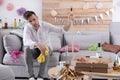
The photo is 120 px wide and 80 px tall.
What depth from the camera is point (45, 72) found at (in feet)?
12.7

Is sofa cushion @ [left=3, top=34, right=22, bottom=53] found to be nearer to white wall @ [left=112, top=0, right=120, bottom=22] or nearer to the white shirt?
the white shirt

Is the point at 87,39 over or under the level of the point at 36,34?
under

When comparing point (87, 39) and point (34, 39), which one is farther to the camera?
point (87, 39)

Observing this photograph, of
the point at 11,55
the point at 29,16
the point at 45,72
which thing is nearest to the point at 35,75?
the point at 45,72

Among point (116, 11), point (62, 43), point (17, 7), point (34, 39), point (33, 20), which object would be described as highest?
point (17, 7)

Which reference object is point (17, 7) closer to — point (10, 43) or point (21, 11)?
point (21, 11)

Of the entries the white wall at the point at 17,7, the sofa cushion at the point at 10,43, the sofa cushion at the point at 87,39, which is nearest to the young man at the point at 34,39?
the sofa cushion at the point at 10,43

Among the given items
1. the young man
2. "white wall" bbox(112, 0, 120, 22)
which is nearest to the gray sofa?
the young man

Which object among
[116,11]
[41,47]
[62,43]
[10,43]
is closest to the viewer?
[41,47]

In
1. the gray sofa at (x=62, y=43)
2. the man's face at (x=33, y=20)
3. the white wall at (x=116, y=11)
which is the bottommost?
the gray sofa at (x=62, y=43)

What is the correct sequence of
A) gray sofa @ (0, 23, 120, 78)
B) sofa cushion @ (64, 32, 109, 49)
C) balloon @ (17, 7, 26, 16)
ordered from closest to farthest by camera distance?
1. gray sofa @ (0, 23, 120, 78)
2. sofa cushion @ (64, 32, 109, 49)
3. balloon @ (17, 7, 26, 16)

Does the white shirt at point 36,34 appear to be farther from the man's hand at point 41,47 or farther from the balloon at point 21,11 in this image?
the balloon at point 21,11

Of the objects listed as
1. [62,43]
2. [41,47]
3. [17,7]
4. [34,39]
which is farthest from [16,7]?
[41,47]

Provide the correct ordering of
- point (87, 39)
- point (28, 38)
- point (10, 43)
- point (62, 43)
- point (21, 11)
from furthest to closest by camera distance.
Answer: point (21, 11) → point (62, 43) → point (87, 39) → point (10, 43) → point (28, 38)
